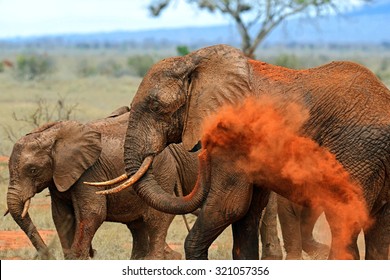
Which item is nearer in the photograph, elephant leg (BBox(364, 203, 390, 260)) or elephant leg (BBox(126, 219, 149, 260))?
elephant leg (BBox(364, 203, 390, 260))

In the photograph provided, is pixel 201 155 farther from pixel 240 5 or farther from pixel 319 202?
pixel 240 5

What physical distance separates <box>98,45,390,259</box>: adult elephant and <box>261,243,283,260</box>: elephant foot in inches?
90.5

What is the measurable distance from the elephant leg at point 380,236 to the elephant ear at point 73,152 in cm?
278

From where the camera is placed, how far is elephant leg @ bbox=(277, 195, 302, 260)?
11023 mm

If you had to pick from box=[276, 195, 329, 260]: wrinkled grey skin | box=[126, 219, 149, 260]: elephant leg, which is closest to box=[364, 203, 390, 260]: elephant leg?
box=[276, 195, 329, 260]: wrinkled grey skin

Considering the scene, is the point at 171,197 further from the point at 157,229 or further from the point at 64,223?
the point at 157,229

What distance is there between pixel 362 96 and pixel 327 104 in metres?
0.25

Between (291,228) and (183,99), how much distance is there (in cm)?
277

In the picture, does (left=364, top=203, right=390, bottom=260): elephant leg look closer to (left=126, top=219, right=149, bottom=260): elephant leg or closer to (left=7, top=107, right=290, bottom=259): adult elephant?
(left=7, top=107, right=290, bottom=259): adult elephant

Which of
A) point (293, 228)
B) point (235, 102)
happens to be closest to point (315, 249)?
point (293, 228)

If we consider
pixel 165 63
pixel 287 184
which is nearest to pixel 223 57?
pixel 165 63

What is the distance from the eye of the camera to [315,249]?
11.4 m

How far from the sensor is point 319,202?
28.7 feet

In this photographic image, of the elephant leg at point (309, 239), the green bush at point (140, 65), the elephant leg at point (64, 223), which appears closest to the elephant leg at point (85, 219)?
the elephant leg at point (64, 223)
